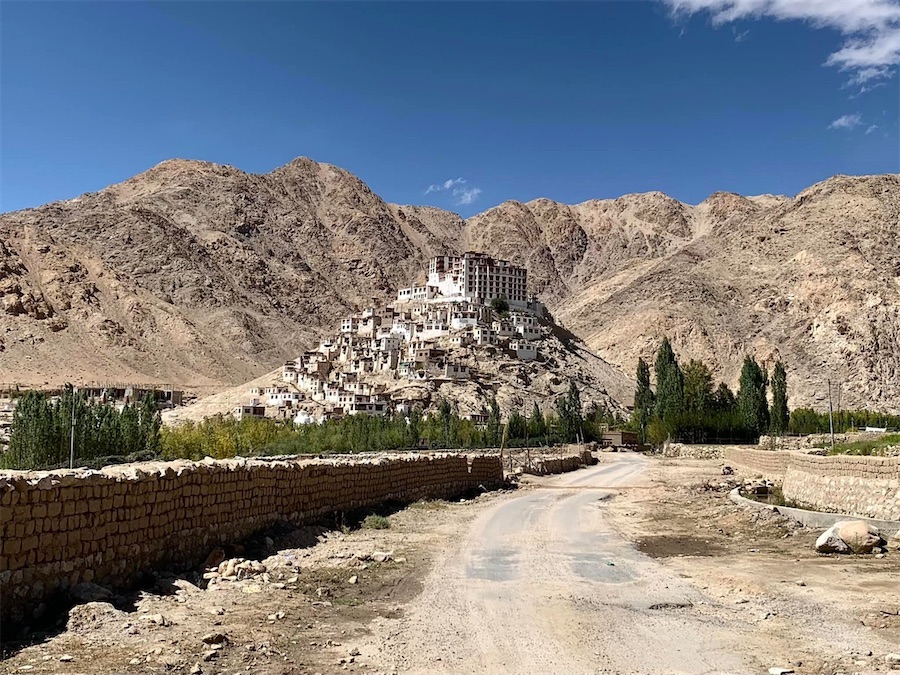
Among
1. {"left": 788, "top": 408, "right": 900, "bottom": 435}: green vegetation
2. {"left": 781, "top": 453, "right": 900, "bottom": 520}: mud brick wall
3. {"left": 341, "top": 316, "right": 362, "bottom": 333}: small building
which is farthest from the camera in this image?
{"left": 341, "top": 316, "right": 362, "bottom": 333}: small building

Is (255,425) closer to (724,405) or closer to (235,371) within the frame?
(724,405)

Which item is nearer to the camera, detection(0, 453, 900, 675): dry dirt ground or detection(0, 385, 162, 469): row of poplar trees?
detection(0, 453, 900, 675): dry dirt ground

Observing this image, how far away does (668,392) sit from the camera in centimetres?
7175

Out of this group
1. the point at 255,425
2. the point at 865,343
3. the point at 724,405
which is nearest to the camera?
the point at 255,425

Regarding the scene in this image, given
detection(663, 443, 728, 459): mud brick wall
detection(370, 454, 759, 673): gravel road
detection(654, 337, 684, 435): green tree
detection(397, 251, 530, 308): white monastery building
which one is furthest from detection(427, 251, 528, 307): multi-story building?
detection(370, 454, 759, 673): gravel road

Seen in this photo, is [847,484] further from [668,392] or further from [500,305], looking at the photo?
[500,305]

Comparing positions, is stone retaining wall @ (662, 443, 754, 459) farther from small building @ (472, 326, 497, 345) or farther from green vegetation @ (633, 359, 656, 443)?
small building @ (472, 326, 497, 345)

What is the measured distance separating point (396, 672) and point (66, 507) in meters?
4.21

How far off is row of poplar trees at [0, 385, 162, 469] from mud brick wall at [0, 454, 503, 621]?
2939 centimetres

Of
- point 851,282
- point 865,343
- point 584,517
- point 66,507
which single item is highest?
point 851,282

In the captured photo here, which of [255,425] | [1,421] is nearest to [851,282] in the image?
[255,425]

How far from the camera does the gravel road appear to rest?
23.8ft

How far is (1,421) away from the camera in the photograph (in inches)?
2731

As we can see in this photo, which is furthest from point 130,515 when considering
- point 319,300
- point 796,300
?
point 319,300
